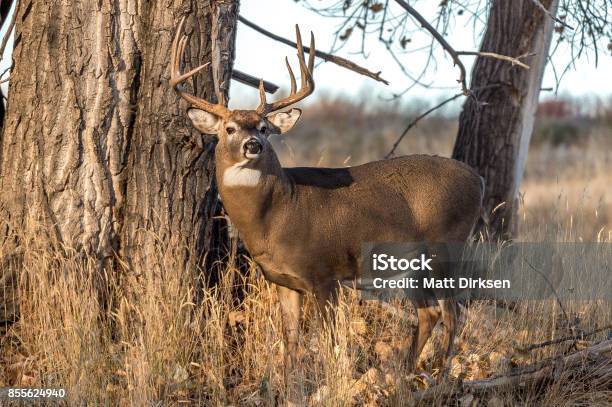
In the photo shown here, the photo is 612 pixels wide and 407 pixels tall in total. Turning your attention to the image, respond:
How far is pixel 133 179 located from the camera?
6.68m

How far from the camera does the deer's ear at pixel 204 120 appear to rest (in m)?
6.30

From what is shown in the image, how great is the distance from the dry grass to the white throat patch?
2.27ft

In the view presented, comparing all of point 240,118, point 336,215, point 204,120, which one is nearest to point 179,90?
point 204,120

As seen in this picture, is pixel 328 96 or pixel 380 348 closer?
pixel 380 348

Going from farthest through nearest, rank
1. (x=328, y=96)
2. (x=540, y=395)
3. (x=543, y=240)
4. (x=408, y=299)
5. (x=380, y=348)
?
1. (x=328, y=96)
2. (x=543, y=240)
3. (x=408, y=299)
4. (x=380, y=348)
5. (x=540, y=395)

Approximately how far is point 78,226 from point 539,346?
10.1 ft

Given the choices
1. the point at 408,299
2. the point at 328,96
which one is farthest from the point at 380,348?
the point at 328,96

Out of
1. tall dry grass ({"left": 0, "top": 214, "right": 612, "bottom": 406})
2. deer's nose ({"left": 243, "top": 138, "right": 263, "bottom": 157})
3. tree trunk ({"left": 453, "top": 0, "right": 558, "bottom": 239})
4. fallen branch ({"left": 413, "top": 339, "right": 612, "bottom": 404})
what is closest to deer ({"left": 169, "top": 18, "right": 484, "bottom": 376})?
deer's nose ({"left": 243, "top": 138, "right": 263, "bottom": 157})

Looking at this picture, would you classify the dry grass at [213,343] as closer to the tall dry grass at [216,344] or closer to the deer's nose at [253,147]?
the tall dry grass at [216,344]

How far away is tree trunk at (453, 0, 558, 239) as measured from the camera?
30.7 ft

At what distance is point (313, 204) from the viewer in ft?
21.2

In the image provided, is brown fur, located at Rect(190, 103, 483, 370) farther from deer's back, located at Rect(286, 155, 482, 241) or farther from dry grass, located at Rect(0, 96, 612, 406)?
dry grass, located at Rect(0, 96, 612, 406)

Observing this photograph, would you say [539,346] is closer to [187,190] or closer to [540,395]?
[540,395]

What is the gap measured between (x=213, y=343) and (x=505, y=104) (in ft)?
14.7
